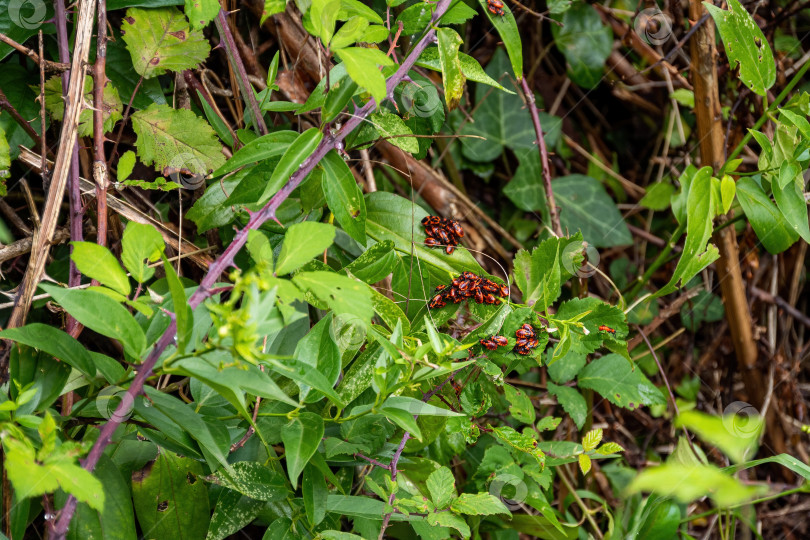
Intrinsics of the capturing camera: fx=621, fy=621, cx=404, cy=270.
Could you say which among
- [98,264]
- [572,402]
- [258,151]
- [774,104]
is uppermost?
[774,104]

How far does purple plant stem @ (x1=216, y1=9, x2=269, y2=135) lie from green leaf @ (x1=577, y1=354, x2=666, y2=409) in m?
0.86

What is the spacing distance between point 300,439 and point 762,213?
102 cm

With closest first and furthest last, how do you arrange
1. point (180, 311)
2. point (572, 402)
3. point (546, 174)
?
point (180, 311) < point (572, 402) < point (546, 174)

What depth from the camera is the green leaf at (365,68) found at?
709 millimetres

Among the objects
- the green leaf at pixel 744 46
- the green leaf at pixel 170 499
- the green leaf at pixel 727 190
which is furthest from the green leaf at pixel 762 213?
the green leaf at pixel 170 499

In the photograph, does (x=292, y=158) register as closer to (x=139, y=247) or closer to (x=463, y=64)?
(x=139, y=247)

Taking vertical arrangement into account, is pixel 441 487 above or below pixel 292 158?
below

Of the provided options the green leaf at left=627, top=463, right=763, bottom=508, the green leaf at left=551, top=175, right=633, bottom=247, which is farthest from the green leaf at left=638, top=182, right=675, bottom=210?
the green leaf at left=627, top=463, right=763, bottom=508

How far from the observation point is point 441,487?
0.94 meters

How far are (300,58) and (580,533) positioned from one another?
1.23m

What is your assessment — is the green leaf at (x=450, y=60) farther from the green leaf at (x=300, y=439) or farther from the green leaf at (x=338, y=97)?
the green leaf at (x=300, y=439)

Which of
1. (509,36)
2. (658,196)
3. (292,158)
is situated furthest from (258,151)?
(658,196)

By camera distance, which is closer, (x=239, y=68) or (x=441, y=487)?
(x=441, y=487)

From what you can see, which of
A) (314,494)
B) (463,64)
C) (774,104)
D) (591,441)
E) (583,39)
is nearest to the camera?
(314,494)
